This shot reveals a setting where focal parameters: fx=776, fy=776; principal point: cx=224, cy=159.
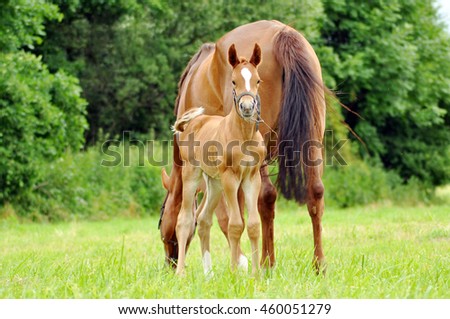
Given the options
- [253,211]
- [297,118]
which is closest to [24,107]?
[297,118]

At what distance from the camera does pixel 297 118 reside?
6.70m

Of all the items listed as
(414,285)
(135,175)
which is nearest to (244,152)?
(414,285)

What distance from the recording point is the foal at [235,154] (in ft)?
18.9

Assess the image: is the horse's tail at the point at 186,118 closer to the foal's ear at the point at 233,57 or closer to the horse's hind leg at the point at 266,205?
the horse's hind leg at the point at 266,205

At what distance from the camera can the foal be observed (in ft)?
18.9

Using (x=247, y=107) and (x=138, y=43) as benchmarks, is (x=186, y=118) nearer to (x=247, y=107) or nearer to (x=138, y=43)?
(x=247, y=107)

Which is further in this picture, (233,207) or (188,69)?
(188,69)

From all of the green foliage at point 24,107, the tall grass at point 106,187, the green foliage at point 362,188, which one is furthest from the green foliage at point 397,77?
the green foliage at point 24,107

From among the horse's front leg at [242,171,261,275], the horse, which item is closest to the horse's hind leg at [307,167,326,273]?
the horse

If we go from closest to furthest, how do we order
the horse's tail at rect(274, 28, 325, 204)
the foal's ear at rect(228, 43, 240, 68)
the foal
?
the foal < the foal's ear at rect(228, 43, 240, 68) < the horse's tail at rect(274, 28, 325, 204)

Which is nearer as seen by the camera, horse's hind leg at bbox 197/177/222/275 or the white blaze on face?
the white blaze on face

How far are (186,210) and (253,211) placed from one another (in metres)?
1.11

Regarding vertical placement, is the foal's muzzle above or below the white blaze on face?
below

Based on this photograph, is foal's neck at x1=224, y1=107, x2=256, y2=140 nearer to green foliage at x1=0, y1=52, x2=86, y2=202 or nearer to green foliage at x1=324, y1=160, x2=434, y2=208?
green foliage at x1=0, y1=52, x2=86, y2=202
